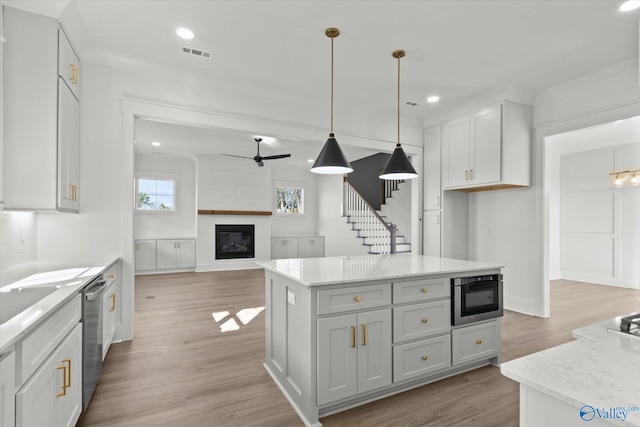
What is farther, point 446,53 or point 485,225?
point 485,225

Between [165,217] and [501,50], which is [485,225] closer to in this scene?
[501,50]

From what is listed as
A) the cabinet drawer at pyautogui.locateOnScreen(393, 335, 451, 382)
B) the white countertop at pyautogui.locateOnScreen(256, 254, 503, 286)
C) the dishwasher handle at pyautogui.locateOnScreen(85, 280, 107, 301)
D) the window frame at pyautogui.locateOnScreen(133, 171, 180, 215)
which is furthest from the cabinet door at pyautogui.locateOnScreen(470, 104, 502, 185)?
the window frame at pyautogui.locateOnScreen(133, 171, 180, 215)

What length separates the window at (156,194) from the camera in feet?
26.6

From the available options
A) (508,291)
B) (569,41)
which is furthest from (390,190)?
(569,41)

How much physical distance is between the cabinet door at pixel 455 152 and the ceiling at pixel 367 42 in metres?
0.56

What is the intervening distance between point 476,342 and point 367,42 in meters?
2.88

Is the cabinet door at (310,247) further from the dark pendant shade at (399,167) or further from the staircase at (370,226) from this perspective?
the dark pendant shade at (399,167)

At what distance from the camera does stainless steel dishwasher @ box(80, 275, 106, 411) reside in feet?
6.57

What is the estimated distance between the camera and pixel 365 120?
4867 millimetres

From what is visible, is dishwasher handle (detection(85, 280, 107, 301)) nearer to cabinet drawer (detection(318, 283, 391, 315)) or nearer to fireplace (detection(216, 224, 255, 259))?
cabinet drawer (detection(318, 283, 391, 315))

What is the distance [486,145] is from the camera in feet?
14.3

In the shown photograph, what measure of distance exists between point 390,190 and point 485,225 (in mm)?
3863

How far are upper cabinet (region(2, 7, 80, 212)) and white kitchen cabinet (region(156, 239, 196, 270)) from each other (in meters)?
5.33

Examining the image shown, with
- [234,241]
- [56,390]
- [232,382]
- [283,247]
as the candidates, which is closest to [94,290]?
[56,390]
